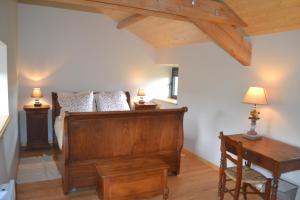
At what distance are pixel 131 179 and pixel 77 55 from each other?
9.48ft

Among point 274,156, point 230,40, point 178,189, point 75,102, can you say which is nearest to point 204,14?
point 230,40

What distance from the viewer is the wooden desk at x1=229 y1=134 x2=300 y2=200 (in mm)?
2197

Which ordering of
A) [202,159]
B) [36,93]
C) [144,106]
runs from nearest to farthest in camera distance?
[202,159]
[36,93]
[144,106]

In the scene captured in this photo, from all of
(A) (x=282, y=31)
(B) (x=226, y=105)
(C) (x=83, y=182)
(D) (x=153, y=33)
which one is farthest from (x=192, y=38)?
(C) (x=83, y=182)

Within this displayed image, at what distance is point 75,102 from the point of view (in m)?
4.22

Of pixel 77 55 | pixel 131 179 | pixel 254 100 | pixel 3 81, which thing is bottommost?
pixel 131 179

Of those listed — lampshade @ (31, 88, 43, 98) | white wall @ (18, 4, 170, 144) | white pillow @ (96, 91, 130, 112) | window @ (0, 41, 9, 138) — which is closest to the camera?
window @ (0, 41, 9, 138)

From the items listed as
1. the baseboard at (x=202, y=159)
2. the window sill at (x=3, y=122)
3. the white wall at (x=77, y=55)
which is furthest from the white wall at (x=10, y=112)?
the baseboard at (x=202, y=159)

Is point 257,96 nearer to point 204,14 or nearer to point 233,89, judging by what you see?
point 233,89

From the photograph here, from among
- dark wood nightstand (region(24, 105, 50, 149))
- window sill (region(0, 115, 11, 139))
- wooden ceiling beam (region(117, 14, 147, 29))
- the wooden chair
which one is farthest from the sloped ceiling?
window sill (region(0, 115, 11, 139))

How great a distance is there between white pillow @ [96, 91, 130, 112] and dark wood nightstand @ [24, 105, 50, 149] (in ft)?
2.86

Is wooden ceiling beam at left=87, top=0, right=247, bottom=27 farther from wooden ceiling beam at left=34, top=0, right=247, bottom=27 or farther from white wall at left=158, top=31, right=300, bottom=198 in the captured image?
white wall at left=158, top=31, right=300, bottom=198

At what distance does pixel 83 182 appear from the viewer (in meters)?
2.85

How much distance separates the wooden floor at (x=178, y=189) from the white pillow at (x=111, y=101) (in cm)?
163
